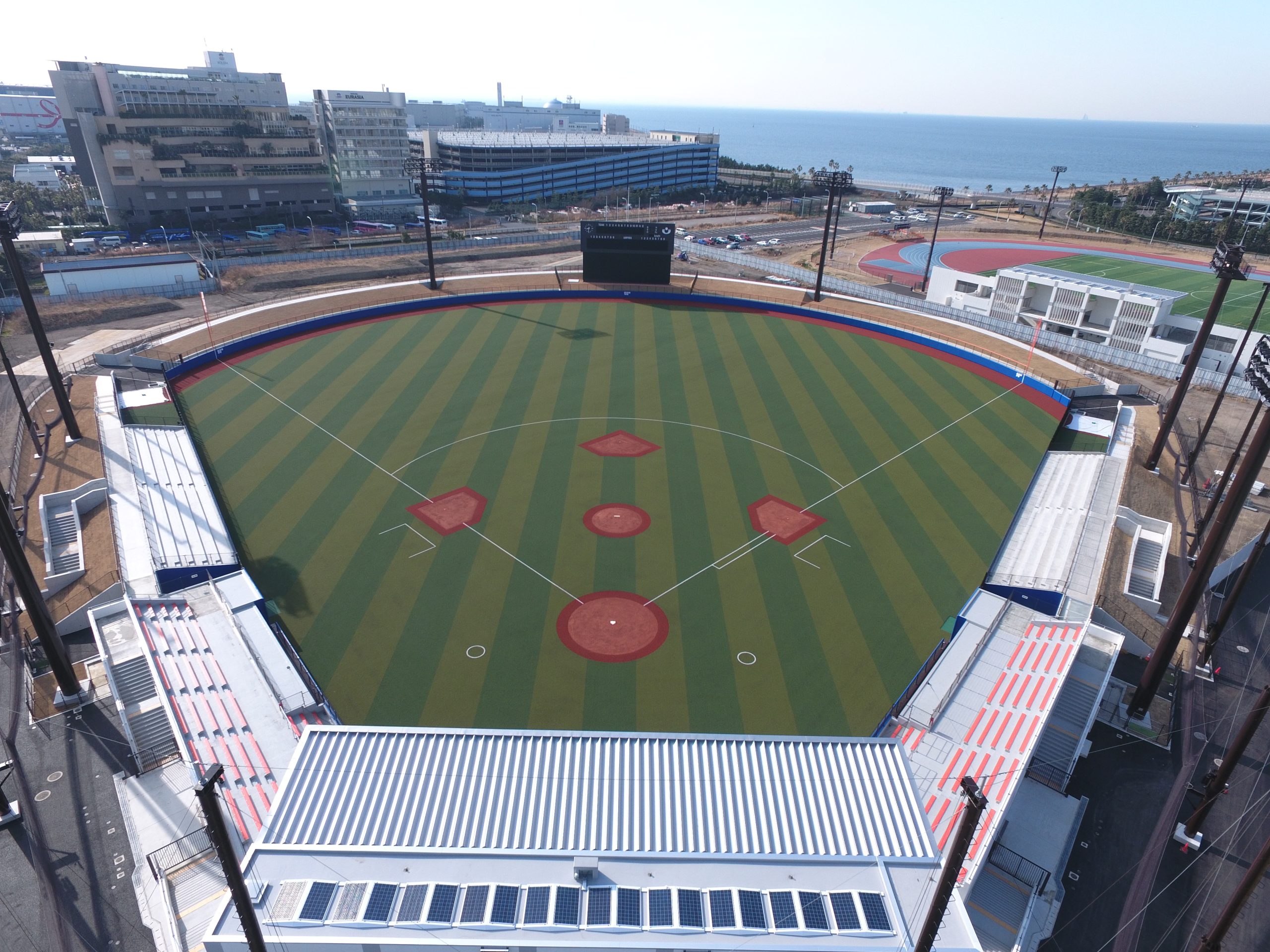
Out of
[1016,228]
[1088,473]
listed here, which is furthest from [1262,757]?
[1016,228]

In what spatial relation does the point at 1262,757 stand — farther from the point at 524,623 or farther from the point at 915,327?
the point at 915,327

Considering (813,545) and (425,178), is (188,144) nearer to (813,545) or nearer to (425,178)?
(425,178)

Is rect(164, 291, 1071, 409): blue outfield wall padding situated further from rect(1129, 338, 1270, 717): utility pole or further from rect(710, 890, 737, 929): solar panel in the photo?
rect(710, 890, 737, 929): solar panel

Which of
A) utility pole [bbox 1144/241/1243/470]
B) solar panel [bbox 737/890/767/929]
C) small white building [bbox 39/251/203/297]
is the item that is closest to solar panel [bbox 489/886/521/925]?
solar panel [bbox 737/890/767/929]

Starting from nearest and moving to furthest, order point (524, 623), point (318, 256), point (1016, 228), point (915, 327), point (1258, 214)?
1. point (524, 623)
2. point (915, 327)
3. point (318, 256)
4. point (1258, 214)
5. point (1016, 228)

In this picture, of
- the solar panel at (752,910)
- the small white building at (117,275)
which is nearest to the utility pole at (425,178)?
the small white building at (117,275)

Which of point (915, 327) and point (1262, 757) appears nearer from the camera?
point (1262, 757)

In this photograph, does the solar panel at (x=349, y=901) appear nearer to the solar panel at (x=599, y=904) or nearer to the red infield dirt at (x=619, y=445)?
the solar panel at (x=599, y=904)
